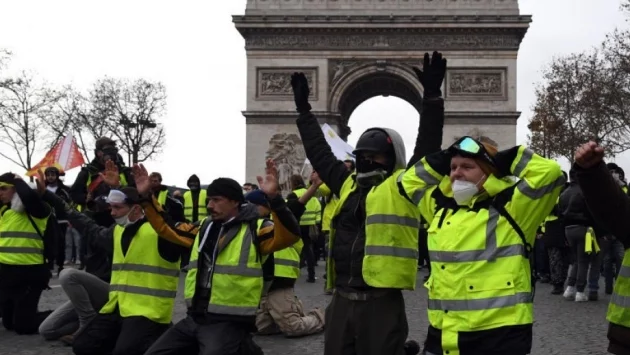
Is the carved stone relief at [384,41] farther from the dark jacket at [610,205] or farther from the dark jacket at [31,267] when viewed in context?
the dark jacket at [610,205]

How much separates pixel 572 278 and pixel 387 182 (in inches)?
313

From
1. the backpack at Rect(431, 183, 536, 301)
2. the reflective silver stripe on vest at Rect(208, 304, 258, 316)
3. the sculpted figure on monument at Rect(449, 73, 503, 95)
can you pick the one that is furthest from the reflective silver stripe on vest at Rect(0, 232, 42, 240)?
the sculpted figure on monument at Rect(449, 73, 503, 95)

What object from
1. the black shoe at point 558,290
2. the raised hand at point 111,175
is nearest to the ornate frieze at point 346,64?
the black shoe at point 558,290

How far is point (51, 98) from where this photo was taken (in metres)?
50.9

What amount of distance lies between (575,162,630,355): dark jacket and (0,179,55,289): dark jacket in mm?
6344

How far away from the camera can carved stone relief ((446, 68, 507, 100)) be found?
34.6 metres

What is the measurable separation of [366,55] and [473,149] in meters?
31.4

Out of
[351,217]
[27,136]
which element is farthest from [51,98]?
[351,217]

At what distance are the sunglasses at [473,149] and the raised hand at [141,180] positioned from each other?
281 cm

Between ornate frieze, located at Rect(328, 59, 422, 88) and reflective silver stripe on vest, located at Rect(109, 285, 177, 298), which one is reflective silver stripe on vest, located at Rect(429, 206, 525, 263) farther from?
ornate frieze, located at Rect(328, 59, 422, 88)

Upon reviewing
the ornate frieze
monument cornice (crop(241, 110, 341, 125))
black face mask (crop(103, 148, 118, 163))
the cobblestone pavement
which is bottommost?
the cobblestone pavement

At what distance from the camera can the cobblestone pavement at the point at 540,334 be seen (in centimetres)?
779

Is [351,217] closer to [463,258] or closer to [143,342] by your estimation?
[463,258]

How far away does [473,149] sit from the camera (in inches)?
168
